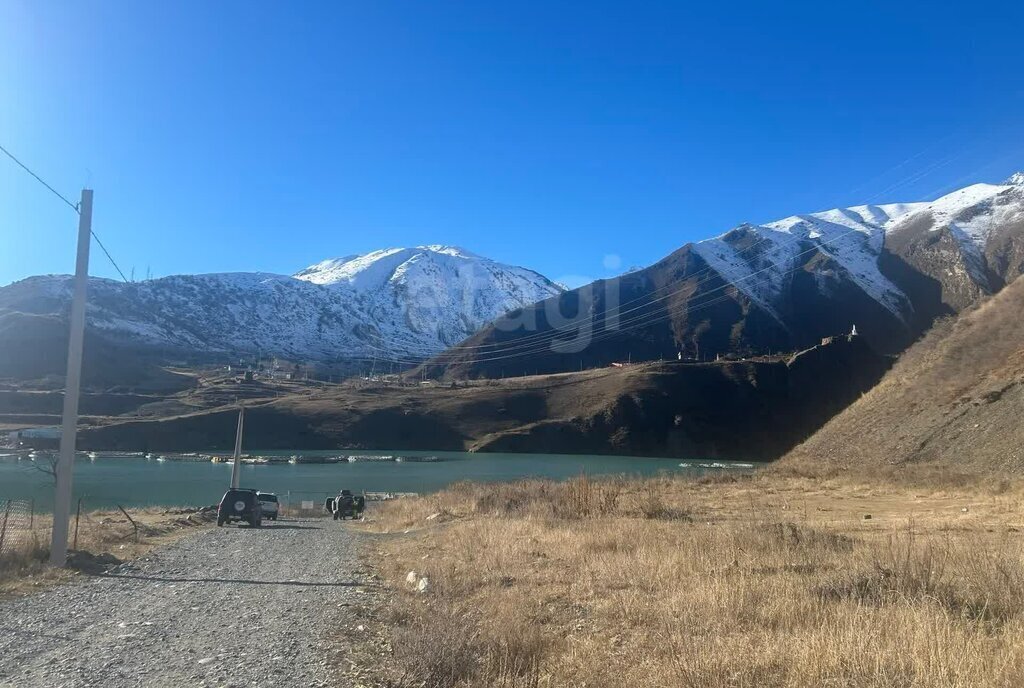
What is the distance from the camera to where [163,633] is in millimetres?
7516

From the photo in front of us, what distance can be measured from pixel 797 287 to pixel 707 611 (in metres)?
133

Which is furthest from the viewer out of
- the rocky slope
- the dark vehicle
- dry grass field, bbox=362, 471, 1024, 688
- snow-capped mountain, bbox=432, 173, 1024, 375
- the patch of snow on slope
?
the patch of snow on slope

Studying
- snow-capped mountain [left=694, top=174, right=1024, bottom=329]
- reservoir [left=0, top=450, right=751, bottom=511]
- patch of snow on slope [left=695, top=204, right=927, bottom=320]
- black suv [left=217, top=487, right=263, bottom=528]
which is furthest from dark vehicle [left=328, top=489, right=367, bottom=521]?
patch of snow on slope [left=695, top=204, right=927, bottom=320]

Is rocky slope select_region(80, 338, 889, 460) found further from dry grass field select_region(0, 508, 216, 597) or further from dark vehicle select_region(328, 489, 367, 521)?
dry grass field select_region(0, 508, 216, 597)

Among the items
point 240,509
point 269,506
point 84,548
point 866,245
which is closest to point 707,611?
point 84,548

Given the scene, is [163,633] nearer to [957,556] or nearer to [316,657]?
[316,657]

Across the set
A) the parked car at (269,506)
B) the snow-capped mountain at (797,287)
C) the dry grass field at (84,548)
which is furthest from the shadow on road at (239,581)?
the snow-capped mountain at (797,287)

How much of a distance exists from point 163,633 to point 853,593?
6544 millimetres

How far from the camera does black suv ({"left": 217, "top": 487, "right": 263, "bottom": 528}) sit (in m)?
28.1

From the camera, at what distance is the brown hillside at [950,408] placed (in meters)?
30.3

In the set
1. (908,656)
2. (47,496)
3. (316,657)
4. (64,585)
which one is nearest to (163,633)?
(316,657)

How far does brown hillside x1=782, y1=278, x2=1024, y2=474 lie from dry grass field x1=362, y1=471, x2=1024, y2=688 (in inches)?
759

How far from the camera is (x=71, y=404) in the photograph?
13.6 meters

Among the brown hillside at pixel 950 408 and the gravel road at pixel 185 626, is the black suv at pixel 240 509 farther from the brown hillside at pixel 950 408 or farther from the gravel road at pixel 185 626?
the brown hillside at pixel 950 408
